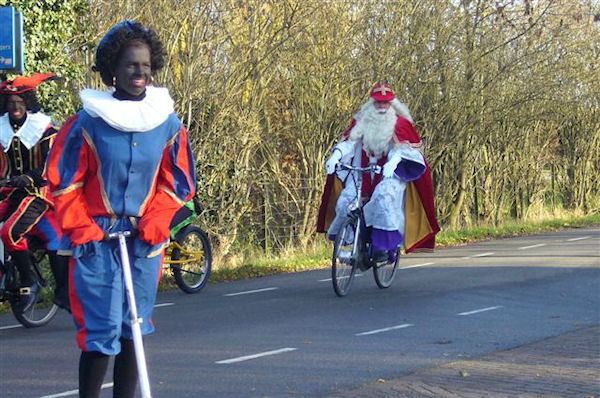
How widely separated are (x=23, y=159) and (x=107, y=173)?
15.8ft

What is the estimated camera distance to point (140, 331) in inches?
180

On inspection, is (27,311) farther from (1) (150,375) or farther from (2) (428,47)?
(2) (428,47)

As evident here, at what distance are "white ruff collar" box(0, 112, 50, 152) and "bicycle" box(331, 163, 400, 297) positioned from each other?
364 cm

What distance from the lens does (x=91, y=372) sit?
462cm

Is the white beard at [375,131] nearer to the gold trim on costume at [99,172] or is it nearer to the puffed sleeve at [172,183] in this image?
the puffed sleeve at [172,183]

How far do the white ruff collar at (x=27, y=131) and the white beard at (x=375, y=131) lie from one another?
4.17m

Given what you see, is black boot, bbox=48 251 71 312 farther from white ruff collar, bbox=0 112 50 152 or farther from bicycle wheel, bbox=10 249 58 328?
white ruff collar, bbox=0 112 50 152

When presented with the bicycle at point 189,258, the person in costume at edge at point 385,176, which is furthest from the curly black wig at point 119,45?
the bicycle at point 189,258

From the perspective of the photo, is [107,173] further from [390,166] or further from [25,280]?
[390,166]

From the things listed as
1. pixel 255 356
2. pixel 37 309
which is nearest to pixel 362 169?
pixel 37 309

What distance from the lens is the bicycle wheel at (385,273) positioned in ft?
40.1

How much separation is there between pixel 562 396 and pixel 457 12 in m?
15.7

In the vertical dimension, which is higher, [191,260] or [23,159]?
[23,159]

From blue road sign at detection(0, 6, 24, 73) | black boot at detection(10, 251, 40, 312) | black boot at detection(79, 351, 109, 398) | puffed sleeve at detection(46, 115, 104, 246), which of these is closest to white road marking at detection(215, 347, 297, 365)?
black boot at detection(10, 251, 40, 312)
